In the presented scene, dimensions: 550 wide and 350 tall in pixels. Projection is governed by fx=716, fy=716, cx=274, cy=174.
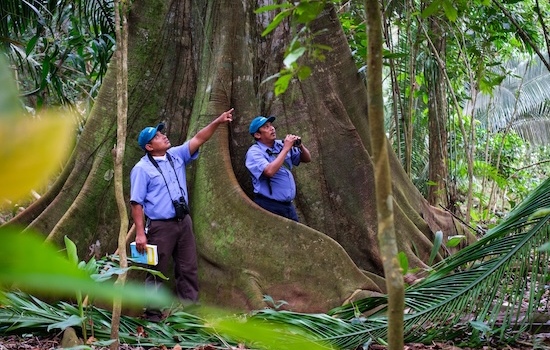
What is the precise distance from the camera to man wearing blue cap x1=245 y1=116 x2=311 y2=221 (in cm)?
555

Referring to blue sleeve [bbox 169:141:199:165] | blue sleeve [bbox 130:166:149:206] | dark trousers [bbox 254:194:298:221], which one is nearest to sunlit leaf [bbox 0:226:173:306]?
blue sleeve [bbox 130:166:149:206]

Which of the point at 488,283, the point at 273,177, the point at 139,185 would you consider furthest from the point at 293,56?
the point at 273,177

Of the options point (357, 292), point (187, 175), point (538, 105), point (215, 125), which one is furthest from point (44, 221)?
point (538, 105)

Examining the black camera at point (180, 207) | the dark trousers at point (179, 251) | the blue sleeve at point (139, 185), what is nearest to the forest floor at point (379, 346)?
the dark trousers at point (179, 251)

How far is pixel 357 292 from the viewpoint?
5059 mm

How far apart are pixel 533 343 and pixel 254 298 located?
1964 millimetres

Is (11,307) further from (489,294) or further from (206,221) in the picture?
(489,294)

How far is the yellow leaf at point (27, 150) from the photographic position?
0.27 meters

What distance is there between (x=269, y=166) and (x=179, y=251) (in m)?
0.93

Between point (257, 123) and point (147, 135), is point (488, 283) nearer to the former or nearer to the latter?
point (257, 123)

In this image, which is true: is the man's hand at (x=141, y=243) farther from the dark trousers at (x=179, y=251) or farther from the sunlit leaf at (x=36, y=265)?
the sunlit leaf at (x=36, y=265)

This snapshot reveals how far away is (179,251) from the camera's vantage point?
5348mm

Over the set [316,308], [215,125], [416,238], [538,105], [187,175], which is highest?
[538,105]

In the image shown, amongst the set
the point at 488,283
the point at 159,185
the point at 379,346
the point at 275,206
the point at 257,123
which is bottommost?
the point at 379,346
